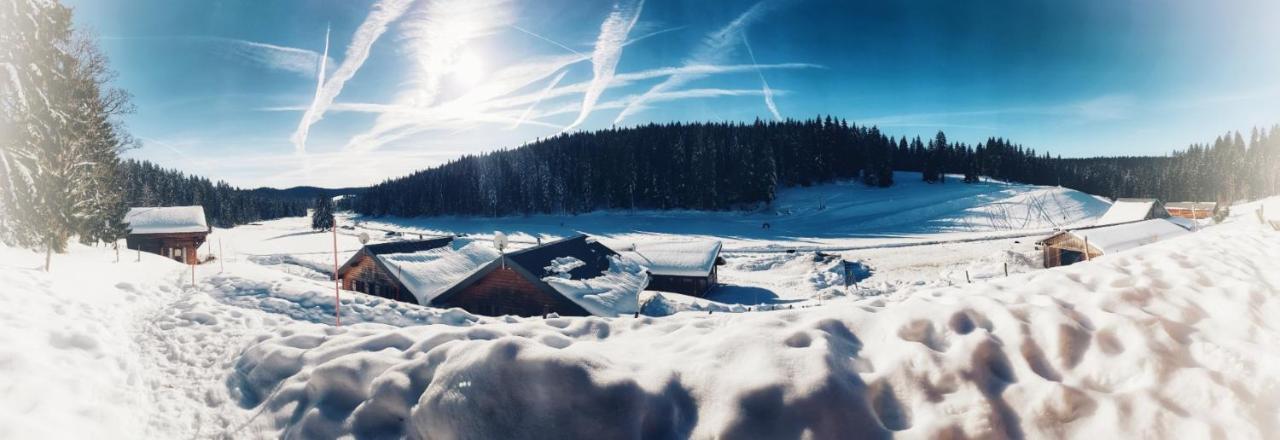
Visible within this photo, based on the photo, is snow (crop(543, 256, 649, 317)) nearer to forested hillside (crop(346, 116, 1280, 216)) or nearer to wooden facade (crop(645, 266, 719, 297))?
wooden facade (crop(645, 266, 719, 297))

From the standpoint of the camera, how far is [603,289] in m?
24.0

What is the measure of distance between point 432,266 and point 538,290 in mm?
7801

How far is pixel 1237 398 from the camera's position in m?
3.23

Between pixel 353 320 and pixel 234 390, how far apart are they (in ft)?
37.0

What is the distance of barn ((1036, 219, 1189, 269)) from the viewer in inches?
1402

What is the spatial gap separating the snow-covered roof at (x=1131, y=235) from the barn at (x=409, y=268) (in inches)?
1654

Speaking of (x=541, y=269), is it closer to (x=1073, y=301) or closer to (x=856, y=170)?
(x=1073, y=301)

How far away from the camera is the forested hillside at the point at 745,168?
96.2 meters

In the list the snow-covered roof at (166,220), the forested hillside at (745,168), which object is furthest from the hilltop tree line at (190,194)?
the snow-covered roof at (166,220)

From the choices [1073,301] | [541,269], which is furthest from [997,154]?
[1073,301]

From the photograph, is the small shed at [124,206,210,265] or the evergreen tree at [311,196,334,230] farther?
the evergreen tree at [311,196,334,230]

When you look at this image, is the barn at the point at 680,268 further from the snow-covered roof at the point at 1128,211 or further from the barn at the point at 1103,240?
the snow-covered roof at the point at 1128,211

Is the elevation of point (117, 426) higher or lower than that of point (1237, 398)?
lower

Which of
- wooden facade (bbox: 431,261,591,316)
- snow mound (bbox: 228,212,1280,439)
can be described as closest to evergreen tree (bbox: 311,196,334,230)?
wooden facade (bbox: 431,261,591,316)
